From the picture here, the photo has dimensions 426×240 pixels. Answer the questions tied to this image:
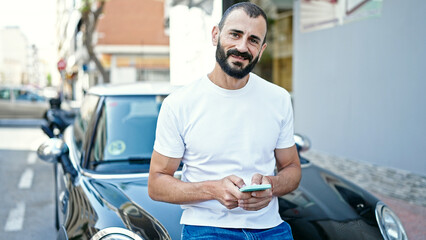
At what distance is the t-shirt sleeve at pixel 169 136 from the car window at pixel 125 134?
1.17 m

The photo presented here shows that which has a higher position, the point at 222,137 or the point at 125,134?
A: the point at 222,137

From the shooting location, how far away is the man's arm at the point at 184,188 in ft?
5.71

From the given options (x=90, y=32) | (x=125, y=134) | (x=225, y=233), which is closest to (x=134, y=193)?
(x=125, y=134)

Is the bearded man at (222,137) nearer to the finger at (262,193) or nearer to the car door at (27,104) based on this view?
the finger at (262,193)

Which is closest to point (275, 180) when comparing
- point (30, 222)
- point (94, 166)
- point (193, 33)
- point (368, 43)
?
point (94, 166)

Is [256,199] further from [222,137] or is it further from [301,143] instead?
[301,143]

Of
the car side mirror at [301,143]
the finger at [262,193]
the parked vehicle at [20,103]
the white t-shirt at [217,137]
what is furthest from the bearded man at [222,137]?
the parked vehicle at [20,103]

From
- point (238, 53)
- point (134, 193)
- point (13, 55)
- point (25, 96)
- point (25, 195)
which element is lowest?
point (25, 195)

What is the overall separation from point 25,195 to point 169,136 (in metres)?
5.04

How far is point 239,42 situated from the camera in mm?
1873

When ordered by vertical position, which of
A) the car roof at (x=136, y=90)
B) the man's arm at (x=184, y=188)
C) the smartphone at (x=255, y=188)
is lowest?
the man's arm at (x=184, y=188)

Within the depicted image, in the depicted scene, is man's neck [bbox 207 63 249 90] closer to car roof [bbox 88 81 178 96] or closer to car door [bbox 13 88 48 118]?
car roof [bbox 88 81 178 96]

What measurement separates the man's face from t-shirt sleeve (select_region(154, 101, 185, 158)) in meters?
0.30

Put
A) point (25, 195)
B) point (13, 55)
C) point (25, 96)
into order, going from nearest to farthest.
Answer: point (25, 195) → point (25, 96) → point (13, 55)
